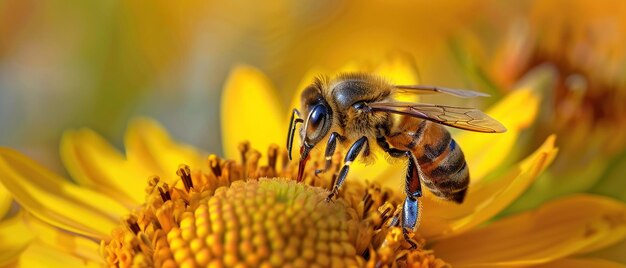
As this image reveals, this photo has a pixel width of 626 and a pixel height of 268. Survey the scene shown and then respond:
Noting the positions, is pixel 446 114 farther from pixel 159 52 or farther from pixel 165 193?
pixel 159 52

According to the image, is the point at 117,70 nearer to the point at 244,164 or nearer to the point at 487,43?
the point at 244,164

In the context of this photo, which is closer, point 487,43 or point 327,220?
point 327,220

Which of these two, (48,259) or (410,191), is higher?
(48,259)

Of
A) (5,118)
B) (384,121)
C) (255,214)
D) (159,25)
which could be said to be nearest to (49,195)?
(255,214)

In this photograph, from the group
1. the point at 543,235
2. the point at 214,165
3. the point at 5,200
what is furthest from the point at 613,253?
the point at 5,200

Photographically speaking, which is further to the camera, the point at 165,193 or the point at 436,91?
the point at 436,91

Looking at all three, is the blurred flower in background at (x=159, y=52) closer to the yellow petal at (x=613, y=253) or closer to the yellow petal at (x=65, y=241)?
the yellow petal at (x=65, y=241)
